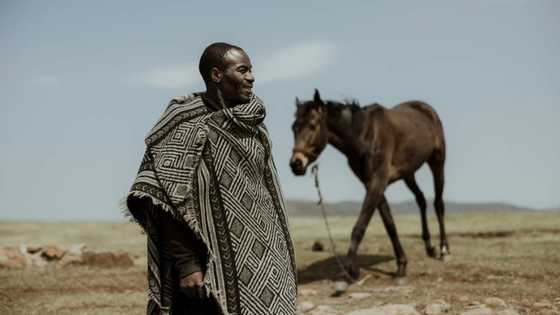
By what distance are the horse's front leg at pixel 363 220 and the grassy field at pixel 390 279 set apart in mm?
359

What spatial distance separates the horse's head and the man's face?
5.80 metres

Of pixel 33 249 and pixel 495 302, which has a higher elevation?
pixel 33 249

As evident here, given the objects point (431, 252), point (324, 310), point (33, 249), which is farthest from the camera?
point (33, 249)

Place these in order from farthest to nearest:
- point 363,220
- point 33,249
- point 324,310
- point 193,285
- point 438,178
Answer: point 33,249
point 438,178
point 363,220
point 324,310
point 193,285

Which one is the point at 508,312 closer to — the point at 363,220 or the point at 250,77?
the point at 363,220

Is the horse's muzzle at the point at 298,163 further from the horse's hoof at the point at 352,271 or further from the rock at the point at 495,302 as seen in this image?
the rock at the point at 495,302

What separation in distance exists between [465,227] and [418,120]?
267 inches

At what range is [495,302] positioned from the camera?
773 cm

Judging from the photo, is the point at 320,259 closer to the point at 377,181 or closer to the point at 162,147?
the point at 377,181

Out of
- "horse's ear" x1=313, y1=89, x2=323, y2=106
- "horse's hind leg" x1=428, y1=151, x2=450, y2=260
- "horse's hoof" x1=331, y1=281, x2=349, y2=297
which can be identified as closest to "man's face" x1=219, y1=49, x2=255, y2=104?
"horse's hoof" x1=331, y1=281, x2=349, y2=297

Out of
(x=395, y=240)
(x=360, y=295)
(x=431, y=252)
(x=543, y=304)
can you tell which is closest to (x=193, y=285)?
(x=543, y=304)

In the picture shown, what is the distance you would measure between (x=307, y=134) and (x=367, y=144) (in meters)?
0.99

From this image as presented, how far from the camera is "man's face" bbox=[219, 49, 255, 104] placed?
12.2 ft

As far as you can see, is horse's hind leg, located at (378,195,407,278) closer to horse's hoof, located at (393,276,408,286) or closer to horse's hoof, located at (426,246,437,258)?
horse's hoof, located at (393,276,408,286)
